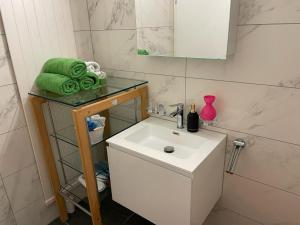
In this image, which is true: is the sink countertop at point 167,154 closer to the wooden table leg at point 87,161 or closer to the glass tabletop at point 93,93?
the wooden table leg at point 87,161

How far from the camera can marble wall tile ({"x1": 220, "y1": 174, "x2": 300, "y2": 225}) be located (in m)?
1.21

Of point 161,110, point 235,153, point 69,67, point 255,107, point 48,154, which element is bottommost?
point 48,154

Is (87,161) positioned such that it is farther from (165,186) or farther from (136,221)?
(136,221)

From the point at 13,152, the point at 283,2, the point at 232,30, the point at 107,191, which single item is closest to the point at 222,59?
the point at 232,30

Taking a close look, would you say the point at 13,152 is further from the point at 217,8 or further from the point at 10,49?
the point at 217,8

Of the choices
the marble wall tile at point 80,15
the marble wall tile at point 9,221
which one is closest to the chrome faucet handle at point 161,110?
the marble wall tile at point 80,15

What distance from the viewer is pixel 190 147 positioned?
1337mm

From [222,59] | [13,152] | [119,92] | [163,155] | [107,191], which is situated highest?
[222,59]

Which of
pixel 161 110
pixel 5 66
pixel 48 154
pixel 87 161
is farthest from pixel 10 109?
pixel 161 110

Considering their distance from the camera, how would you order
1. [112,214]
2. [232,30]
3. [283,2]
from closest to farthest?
[283,2]
[232,30]
[112,214]

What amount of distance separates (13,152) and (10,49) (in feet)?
2.10

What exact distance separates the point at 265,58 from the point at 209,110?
36 centimetres

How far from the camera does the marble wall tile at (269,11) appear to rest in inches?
37.0

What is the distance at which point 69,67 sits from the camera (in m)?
1.25
